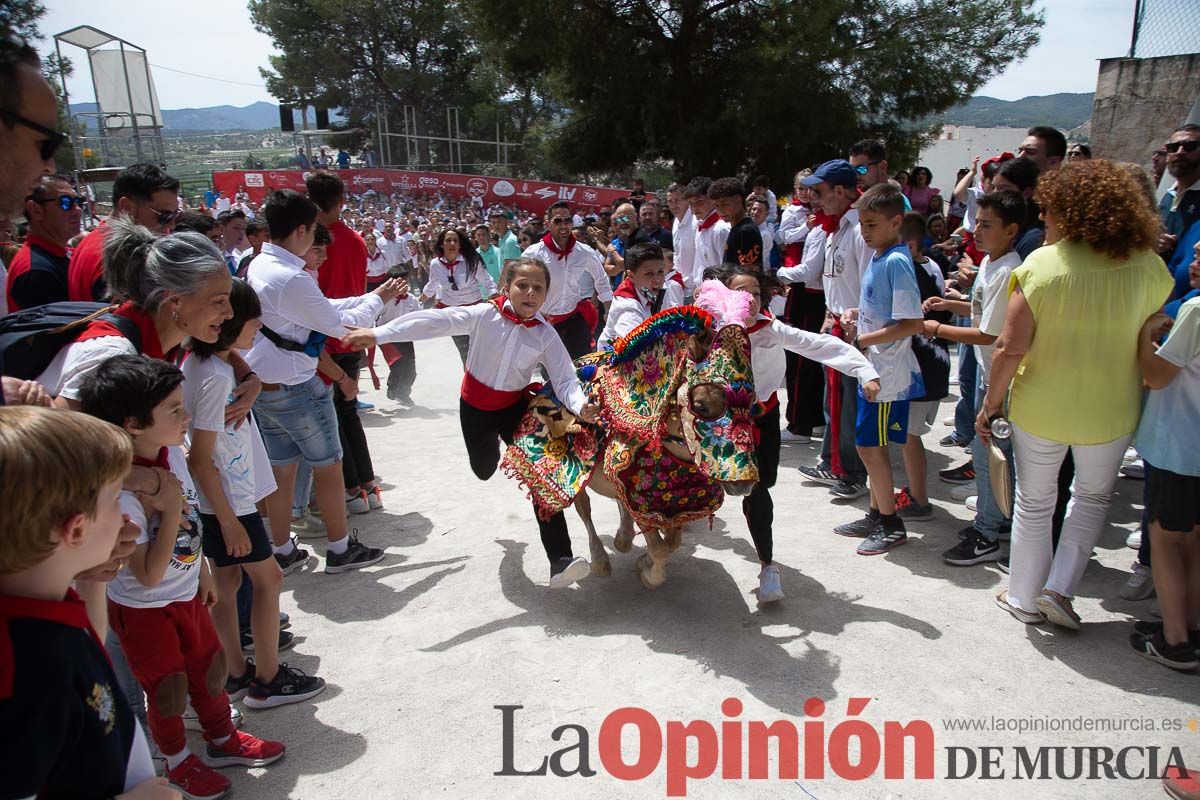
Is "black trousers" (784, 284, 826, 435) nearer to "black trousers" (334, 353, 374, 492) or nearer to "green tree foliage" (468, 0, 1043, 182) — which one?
"black trousers" (334, 353, 374, 492)

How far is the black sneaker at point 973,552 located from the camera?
14.5ft

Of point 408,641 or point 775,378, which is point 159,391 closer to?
point 408,641

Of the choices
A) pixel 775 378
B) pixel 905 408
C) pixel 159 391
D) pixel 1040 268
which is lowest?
pixel 905 408

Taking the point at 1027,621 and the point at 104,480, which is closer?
the point at 104,480

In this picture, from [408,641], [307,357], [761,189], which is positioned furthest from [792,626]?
[761,189]

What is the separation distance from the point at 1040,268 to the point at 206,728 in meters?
3.91

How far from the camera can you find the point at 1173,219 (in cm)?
415

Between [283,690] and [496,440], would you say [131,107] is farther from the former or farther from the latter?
[283,690]

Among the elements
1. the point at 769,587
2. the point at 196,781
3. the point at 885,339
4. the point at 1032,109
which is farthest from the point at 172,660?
the point at 1032,109

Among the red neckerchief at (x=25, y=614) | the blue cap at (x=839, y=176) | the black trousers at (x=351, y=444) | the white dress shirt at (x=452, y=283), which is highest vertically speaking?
the blue cap at (x=839, y=176)

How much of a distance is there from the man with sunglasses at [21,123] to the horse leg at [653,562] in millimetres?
2836

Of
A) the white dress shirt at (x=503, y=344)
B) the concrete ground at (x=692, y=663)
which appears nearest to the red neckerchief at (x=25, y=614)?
the concrete ground at (x=692, y=663)

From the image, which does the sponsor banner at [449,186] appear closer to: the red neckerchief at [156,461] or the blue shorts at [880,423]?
the blue shorts at [880,423]

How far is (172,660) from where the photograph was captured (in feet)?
8.94
